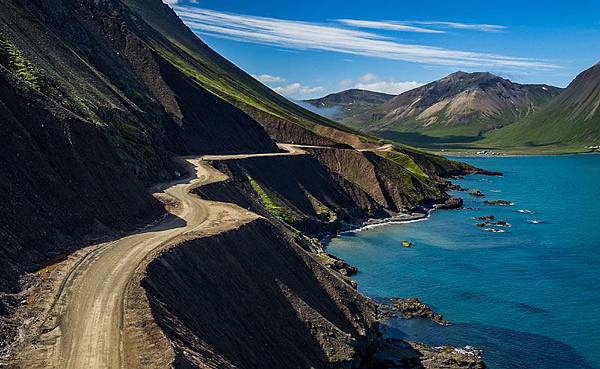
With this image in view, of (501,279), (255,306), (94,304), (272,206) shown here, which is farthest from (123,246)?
(501,279)

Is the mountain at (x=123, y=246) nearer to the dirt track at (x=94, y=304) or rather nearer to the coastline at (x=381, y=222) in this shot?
the dirt track at (x=94, y=304)

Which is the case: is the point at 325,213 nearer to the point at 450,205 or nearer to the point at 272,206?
the point at 272,206

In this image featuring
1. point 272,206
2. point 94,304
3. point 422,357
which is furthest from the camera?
point 272,206

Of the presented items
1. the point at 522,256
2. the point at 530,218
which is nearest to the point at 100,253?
the point at 522,256

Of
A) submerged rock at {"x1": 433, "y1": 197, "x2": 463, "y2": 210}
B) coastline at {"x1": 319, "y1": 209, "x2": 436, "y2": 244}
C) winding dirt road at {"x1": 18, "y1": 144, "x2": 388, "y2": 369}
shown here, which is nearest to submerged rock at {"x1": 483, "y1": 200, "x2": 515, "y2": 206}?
submerged rock at {"x1": 433, "y1": 197, "x2": 463, "y2": 210}

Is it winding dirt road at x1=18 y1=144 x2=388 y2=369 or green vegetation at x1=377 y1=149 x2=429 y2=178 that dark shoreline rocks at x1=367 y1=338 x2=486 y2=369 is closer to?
winding dirt road at x1=18 y1=144 x2=388 y2=369

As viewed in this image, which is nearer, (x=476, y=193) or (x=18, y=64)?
(x=18, y=64)
